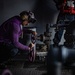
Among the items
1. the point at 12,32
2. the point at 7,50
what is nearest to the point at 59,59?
the point at 12,32

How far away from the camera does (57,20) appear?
291 inches

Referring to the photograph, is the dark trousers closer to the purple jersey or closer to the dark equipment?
the purple jersey

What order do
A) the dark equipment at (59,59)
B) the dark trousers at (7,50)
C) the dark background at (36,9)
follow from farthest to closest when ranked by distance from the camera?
the dark background at (36,9) → the dark trousers at (7,50) → the dark equipment at (59,59)

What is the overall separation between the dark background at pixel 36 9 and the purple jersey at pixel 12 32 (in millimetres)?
2837

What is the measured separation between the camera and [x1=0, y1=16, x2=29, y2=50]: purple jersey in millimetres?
4789

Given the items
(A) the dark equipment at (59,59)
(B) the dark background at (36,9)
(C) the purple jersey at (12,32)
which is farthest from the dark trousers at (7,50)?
(A) the dark equipment at (59,59)

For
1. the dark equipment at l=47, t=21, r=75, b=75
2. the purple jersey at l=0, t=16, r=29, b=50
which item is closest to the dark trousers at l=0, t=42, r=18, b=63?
the purple jersey at l=0, t=16, r=29, b=50

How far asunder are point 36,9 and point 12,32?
10.3 ft

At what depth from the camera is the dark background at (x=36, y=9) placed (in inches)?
304

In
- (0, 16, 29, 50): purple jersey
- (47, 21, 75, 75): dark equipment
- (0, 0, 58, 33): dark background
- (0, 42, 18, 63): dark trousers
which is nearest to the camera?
(47, 21, 75, 75): dark equipment

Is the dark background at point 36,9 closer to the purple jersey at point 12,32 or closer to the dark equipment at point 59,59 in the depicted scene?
the purple jersey at point 12,32

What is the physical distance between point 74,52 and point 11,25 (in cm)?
301

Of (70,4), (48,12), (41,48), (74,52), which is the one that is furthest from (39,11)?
(74,52)

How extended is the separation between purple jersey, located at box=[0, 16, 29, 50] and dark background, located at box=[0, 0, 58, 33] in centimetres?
284
